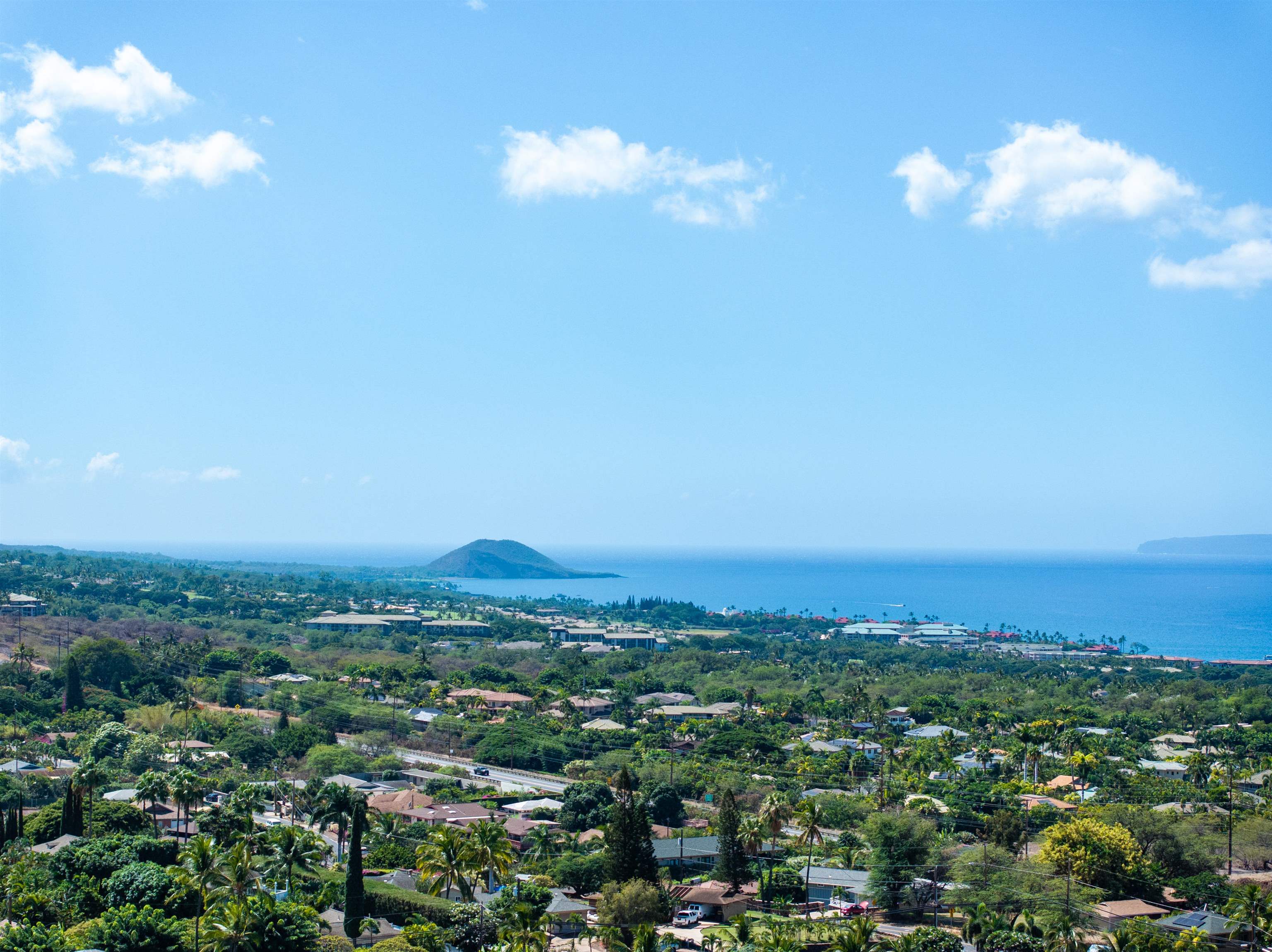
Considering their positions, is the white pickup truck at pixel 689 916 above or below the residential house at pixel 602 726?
below

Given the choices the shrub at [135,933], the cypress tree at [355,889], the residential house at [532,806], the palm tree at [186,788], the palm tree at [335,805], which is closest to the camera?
the shrub at [135,933]

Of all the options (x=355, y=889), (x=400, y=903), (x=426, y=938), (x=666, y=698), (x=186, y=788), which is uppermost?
(x=186, y=788)

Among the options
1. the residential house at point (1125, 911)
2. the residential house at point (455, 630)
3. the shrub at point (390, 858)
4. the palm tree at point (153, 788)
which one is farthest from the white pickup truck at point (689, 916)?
the residential house at point (455, 630)

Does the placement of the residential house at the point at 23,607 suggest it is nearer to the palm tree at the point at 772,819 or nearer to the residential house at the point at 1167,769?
the palm tree at the point at 772,819

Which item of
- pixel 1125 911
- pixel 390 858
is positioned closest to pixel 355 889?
pixel 390 858

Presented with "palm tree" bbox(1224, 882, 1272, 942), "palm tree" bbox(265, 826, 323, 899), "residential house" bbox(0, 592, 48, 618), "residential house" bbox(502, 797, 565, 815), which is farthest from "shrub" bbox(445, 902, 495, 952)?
"residential house" bbox(0, 592, 48, 618)

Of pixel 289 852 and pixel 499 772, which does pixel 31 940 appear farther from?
pixel 499 772
